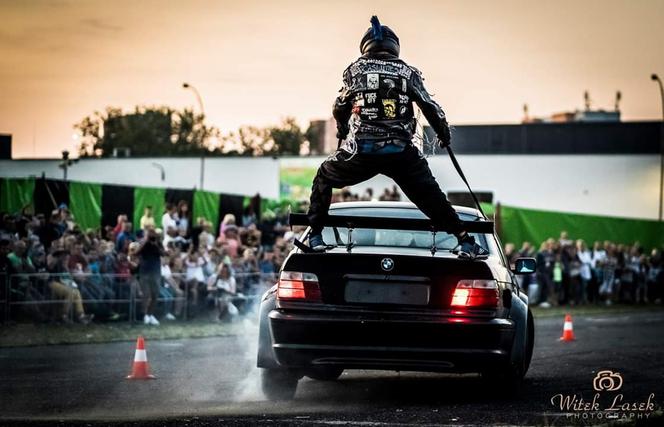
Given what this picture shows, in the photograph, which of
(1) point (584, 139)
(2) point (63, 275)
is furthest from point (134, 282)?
(1) point (584, 139)

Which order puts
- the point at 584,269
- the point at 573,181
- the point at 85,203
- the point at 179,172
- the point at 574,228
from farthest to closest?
the point at 179,172
the point at 573,181
the point at 574,228
the point at 584,269
the point at 85,203

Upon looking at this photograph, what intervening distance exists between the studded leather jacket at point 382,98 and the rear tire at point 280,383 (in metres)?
2.25

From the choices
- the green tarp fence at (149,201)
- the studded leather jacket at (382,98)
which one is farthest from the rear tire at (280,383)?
the green tarp fence at (149,201)

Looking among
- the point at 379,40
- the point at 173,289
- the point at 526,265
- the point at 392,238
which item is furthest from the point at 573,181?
the point at 379,40

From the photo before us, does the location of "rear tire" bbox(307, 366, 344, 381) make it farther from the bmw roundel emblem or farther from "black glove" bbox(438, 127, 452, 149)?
"black glove" bbox(438, 127, 452, 149)

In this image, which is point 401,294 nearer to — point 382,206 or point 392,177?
point 392,177

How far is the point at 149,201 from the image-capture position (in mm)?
25141

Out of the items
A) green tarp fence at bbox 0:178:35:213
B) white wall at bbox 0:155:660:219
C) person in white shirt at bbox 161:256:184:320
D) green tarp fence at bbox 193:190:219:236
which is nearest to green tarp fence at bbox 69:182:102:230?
green tarp fence at bbox 0:178:35:213

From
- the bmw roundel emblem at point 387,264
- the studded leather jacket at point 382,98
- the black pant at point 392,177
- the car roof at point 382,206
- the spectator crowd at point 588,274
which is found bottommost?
the spectator crowd at point 588,274

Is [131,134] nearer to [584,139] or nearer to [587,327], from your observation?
[584,139]

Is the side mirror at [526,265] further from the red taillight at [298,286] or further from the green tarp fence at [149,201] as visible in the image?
the green tarp fence at [149,201]

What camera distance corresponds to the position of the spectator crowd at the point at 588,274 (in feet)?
99.3

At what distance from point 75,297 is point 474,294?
11505 mm

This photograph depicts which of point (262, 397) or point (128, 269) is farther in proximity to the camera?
point (128, 269)
